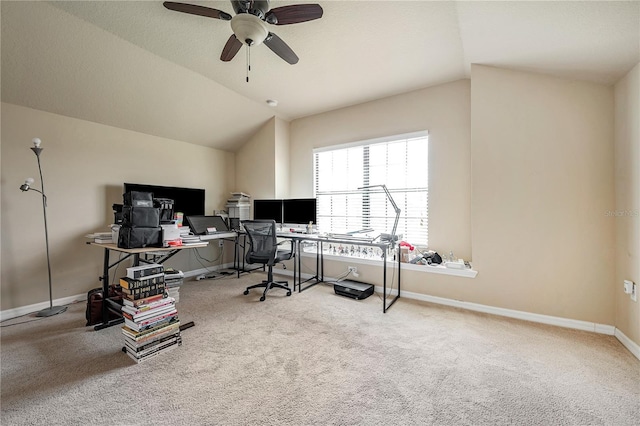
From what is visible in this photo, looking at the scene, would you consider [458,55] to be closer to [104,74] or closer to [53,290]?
[104,74]

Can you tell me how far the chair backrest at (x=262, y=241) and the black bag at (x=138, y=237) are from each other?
107 centimetres

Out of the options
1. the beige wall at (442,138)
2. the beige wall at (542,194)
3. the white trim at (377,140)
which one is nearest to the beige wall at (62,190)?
the white trim at (377,140)

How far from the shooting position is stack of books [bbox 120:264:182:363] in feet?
6.21

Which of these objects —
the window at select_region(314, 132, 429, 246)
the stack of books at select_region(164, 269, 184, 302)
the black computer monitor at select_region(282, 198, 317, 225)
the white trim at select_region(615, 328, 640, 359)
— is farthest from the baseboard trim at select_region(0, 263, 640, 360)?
the black computer monitor at select_region(282, 198, 317, 225)

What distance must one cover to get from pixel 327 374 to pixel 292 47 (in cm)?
296

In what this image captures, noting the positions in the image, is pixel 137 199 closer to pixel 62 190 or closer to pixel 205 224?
pixel 62 190

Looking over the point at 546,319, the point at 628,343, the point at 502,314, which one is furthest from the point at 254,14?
the point at 628,343

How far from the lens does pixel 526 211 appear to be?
2.50m

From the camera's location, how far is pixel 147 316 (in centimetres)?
194

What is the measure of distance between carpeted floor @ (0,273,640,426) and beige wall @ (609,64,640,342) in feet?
0.96

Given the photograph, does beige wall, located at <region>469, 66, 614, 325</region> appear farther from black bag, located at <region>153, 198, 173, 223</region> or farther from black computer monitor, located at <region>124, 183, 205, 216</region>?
black computer monitor, located at <region>124, 183, 205, 216</region>

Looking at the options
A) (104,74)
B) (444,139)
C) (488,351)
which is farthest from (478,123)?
(104,74)

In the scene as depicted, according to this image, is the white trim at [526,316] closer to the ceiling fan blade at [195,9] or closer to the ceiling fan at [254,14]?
the ceiling fan at [254,14]

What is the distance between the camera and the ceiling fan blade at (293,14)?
1.66 meters
